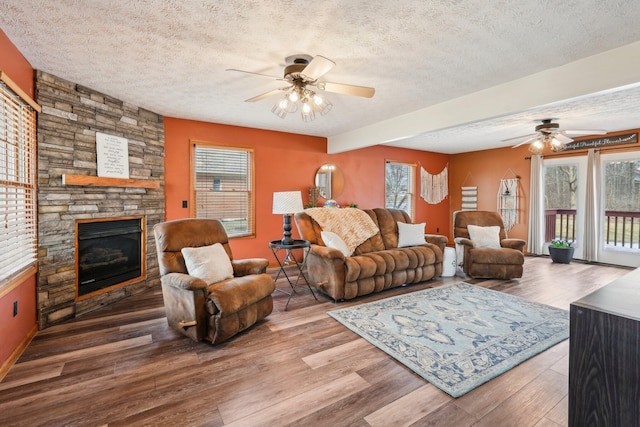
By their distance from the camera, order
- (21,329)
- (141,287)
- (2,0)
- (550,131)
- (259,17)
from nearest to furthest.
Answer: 1. (2,0)
2. (259,17)
3. (21,329)
4. (141,287)
5. (550,131)

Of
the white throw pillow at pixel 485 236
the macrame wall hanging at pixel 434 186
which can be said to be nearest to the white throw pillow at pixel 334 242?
the white throw pillow at pixel 485 236

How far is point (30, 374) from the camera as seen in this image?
209 cm

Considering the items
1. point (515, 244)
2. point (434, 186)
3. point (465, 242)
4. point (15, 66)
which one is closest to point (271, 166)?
point (15, 66)

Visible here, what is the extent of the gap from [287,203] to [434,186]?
5.26m

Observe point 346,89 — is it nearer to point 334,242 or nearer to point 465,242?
point 334,242

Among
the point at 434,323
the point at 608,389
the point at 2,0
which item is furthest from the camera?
the point at 434,323

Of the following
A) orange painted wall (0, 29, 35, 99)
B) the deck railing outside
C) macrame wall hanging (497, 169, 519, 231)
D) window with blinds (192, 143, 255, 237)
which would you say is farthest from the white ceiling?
macrame wall hanging (497, 169, 519, 231)

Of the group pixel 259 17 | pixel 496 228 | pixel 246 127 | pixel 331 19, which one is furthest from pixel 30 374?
pixel 496 228

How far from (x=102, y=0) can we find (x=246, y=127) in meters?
3.15

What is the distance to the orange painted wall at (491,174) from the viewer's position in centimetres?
654

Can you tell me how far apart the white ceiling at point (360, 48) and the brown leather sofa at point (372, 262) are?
1.65 metres

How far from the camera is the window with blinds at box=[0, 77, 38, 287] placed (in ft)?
7.26

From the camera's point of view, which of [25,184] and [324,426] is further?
[25,184]

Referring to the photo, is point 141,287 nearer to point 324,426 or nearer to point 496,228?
point 324,426
